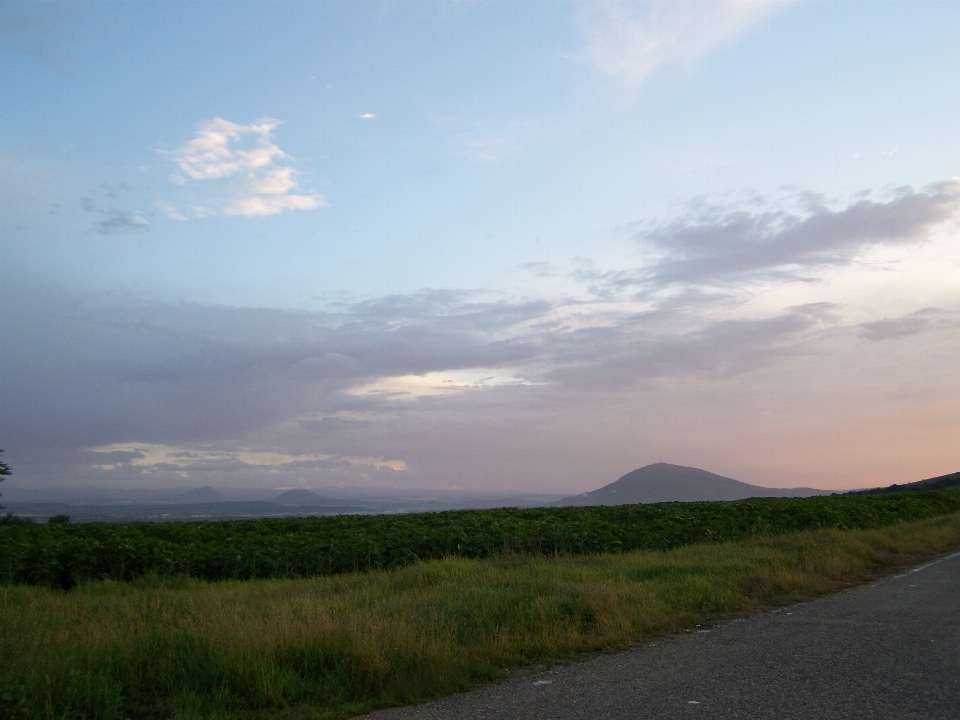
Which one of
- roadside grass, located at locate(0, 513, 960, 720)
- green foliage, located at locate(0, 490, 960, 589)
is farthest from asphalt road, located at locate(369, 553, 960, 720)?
green foliage, located at locate(0, 490, 960, 589)

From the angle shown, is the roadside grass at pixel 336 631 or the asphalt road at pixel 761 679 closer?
the asphalt road at pixel 761 679

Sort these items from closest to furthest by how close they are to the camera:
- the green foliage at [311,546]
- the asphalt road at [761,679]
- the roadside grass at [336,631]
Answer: the asphalt road at [761,679]
the roadside grass at [336,631]
the green foliage at [311,546]

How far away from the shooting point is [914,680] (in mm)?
6961

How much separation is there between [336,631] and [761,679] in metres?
4.51

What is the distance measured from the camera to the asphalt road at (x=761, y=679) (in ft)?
20.4

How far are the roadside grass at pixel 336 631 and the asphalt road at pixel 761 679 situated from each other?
649 millimetres

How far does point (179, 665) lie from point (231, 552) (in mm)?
10474

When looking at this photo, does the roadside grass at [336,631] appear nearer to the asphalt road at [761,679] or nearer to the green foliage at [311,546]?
the asphalt road at [761,679]

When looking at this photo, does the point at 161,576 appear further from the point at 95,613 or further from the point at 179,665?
the point at 179,665

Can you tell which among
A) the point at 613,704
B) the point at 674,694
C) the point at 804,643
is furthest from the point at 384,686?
the point at 804,643

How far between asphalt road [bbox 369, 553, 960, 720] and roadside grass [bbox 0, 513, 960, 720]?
2.13 ft

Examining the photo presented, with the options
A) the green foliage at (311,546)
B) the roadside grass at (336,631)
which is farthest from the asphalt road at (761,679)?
the green foliage at (311,546)

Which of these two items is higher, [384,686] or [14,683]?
[14,683]

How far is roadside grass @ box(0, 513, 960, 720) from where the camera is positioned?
6680mm
